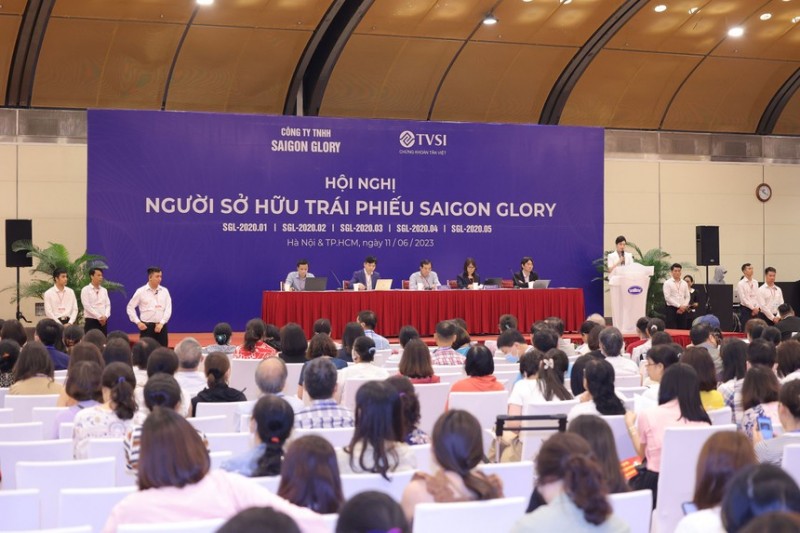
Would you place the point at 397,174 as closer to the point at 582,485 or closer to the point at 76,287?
the point at 76,287

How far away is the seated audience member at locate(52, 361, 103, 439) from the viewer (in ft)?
16.3

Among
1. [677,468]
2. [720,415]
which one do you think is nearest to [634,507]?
[677,468]

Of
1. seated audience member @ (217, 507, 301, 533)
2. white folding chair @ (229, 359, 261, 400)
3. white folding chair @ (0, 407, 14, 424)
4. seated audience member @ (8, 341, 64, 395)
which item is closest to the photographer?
seated audience member @ (217, 507, 301, 533)

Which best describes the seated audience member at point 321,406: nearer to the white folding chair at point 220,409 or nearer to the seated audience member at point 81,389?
the white folding chair at point 220,409

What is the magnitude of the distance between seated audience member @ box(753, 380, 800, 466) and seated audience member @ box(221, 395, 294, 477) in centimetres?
197

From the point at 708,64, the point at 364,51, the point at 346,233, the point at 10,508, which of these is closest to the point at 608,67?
the point at 708,64

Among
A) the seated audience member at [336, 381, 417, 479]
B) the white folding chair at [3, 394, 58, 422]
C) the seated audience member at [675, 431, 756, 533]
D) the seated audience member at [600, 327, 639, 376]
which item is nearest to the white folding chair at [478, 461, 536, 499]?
the seated audience member at [336, 381, 417, 479]

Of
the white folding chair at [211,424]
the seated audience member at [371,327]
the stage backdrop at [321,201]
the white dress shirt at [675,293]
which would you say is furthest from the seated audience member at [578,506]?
the white dress shirt at [675,293]

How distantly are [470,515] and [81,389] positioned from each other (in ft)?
9.22

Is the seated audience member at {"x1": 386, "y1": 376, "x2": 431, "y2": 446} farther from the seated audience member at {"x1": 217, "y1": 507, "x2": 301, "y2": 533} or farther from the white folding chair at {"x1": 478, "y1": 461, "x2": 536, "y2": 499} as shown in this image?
the seated audience member at {"x1": 217, "y1": 507, "x2": 301, "y2": 533}

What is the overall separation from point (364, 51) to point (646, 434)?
41.3 feet

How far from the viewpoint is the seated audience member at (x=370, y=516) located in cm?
190

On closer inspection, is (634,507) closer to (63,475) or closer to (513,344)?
(63,475)

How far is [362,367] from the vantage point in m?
6.30
